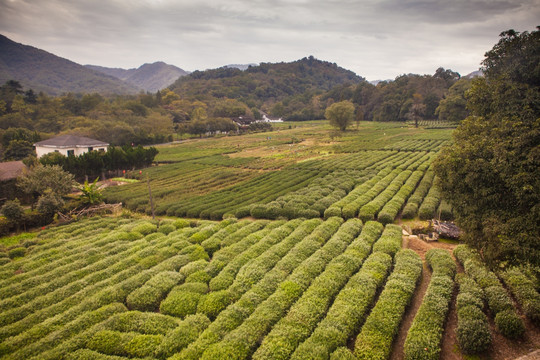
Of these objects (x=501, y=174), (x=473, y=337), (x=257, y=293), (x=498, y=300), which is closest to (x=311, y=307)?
(x=257, y=293)

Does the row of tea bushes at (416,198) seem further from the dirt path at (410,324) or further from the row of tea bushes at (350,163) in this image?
the row of tea bushes at (350,163)

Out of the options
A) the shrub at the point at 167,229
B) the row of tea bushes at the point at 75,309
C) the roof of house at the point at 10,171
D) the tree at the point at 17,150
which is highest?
the tree at the point at 17,150

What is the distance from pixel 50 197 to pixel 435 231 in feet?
111

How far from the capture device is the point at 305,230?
2091 cm

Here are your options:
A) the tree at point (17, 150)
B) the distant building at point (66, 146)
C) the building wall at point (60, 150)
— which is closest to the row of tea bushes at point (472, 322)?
the distant building at point (66, 146)

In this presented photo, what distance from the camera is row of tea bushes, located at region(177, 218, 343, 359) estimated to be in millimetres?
10914

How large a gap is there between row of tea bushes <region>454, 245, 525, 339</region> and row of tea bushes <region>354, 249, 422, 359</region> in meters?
2.54

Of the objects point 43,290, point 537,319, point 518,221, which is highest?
point 518,221

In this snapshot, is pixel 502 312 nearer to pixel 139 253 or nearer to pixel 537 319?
pixel 537 319

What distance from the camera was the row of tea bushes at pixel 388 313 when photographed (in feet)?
34.3

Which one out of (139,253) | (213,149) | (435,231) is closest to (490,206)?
(435,231)

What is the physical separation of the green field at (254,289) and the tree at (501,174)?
2.83m

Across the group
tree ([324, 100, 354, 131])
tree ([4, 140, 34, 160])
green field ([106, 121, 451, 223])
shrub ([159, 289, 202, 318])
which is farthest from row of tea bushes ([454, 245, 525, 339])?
tree ([324, 100, 354, 131])

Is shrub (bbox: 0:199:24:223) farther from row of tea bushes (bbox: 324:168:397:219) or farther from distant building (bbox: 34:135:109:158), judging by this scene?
row of tea bushes (bbox: 324:168:397:219)
